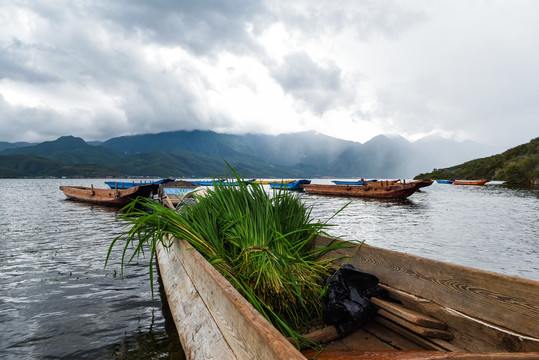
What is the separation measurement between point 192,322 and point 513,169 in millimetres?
81274

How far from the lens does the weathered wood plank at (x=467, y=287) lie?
2.25 metres

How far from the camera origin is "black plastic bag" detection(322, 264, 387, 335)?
9.66 feet

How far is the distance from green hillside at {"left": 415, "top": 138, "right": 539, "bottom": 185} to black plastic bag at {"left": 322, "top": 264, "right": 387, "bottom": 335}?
7036cm

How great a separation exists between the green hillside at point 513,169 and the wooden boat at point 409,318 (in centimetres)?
7014

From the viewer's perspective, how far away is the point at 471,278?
2.61m

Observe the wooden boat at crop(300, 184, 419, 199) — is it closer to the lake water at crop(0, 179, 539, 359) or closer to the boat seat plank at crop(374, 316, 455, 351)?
the lake water at crop(0, 179, 539, 359)

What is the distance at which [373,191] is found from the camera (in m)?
32.0

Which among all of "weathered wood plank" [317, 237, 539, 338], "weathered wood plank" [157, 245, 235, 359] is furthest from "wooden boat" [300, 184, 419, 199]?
"weathered wood plank" [157, 245, 235, 359]

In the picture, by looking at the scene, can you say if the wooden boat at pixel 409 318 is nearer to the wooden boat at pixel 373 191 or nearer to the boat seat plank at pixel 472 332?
the boat seat plank at pixel 472 332

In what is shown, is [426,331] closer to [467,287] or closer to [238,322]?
[467,287]

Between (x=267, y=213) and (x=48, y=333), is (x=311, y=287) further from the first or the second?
(x=48, y=333)

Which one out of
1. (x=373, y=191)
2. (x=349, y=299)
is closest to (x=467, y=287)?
(x=349, y=299)

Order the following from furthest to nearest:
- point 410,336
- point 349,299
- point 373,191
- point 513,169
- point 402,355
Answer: point 513,169 → point 373,191 → point 349,299 → point 410,336 → point 402,355

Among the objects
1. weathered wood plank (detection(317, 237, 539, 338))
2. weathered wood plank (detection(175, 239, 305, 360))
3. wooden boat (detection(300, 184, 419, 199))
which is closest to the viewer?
weathered wood plank (detection(175, 239, 305, 360))
